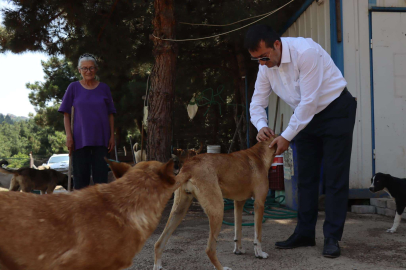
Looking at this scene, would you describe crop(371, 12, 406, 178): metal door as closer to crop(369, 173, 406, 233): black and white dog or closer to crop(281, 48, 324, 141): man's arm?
crop(369, 173, 406, 233): black and white dog

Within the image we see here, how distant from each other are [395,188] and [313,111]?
8.26 feet

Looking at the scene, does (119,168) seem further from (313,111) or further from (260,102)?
(260,102)

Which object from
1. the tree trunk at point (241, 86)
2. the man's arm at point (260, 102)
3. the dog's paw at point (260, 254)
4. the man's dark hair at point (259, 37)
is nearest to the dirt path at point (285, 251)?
the dog's paw at point (260, 254)

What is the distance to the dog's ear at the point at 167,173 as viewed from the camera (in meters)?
2.06

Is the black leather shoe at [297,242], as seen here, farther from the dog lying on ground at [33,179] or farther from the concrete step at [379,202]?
the dog lying on ground at [33,179]

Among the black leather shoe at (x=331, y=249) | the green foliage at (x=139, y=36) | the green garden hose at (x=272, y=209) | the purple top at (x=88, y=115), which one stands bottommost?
the green garden hose at (x=272, y=209)

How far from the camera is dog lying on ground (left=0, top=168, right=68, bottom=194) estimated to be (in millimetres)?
8500

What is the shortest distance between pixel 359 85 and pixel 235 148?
782cm

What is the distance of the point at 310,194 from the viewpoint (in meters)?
4.00

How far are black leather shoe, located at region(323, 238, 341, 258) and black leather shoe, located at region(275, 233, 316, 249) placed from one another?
36 centimetres

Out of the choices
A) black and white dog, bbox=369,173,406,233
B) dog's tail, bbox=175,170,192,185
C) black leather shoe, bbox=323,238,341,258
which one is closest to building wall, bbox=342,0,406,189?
black and white dog, bbox=369,173,406,233

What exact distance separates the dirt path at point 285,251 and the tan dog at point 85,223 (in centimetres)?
155

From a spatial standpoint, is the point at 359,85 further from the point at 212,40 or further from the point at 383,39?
the point at 212,40

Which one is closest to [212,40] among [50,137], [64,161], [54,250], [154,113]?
[154,113]
